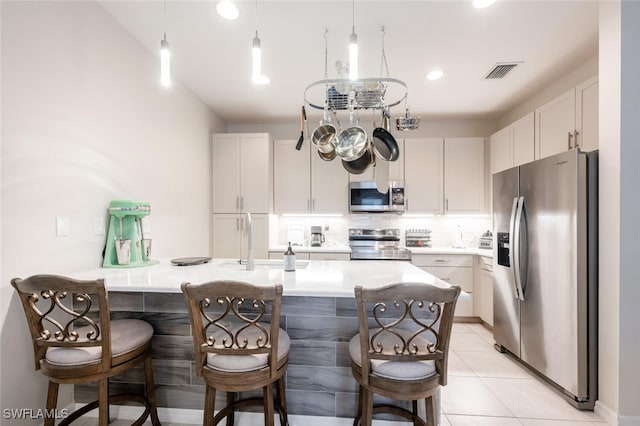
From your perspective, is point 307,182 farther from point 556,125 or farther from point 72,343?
point 72,343

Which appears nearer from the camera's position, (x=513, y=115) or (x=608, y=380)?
(x=608, y=380)

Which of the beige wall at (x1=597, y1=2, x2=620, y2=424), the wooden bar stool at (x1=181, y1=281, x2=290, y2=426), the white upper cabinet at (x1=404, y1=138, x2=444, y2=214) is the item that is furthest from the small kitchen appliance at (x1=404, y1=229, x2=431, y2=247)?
the wooden bar stool at (x1=181, y1=281, x2=290, y2=426)

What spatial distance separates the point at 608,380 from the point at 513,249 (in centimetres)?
102

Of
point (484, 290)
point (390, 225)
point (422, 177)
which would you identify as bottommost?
point (484, 290)

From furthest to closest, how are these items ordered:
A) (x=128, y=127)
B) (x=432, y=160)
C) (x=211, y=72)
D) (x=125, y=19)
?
(x=432, y=160)
(x=211, y=72)
(x=128, y=127)
(x=125, y=19)

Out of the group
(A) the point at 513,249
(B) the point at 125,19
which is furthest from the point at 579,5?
(B) the point at 125,19

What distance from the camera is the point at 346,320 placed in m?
1.75

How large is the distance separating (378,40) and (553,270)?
2.21 metres

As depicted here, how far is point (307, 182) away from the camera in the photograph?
4.20 metres

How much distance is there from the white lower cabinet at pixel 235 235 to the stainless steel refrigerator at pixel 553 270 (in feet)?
8.87

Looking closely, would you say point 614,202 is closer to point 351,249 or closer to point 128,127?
point 351,249

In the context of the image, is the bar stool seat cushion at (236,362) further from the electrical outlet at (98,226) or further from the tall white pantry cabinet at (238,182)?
the tall white pantry cabinet at (238,182)

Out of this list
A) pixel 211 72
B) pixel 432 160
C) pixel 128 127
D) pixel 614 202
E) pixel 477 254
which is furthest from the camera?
pixel 432 160

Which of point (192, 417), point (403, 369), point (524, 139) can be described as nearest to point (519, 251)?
point (524, 139)
